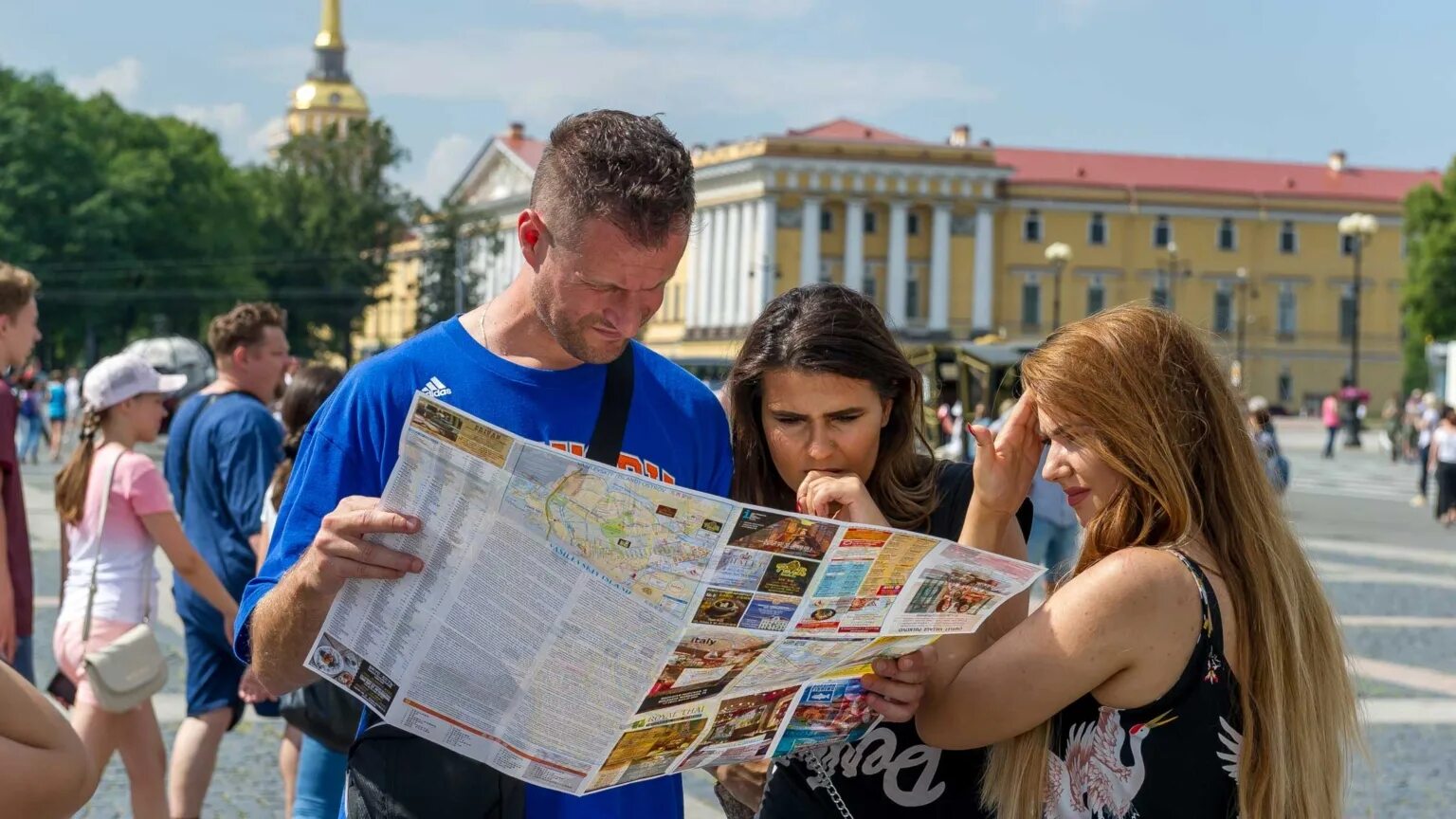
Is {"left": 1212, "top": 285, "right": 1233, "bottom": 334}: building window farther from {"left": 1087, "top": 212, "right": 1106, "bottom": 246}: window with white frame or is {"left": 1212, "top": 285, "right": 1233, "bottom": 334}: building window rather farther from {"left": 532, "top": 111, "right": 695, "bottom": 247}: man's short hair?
{"left": 532, "top": 111, "right": 695, "bottom": 247}: man's short hair

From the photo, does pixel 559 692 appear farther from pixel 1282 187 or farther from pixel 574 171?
pixel 1282 187

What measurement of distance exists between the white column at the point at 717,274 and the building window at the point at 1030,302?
15.2 m

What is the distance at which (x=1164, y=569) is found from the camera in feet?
8.18

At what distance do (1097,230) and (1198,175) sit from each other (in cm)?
727

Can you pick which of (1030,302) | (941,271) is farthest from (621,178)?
(1030,302)

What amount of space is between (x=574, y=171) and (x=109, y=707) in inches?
122

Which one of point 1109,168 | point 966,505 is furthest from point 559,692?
point 1109,168

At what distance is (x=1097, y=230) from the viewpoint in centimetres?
9294

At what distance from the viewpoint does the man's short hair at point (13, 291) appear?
5234 mm

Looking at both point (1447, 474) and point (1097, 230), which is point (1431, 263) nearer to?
point (1097, 230)

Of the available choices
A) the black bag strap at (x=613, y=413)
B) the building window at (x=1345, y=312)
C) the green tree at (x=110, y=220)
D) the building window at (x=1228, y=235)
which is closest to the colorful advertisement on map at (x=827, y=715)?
the black bag strap at (x=613, y=413)

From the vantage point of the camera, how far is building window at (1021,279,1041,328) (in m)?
92.9

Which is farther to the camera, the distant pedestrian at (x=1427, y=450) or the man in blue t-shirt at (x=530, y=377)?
the distant pedestrian at (x=1427, y=450)

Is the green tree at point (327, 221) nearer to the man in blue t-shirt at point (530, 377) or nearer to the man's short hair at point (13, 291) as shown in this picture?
the man's short hair at point (13, 291)
